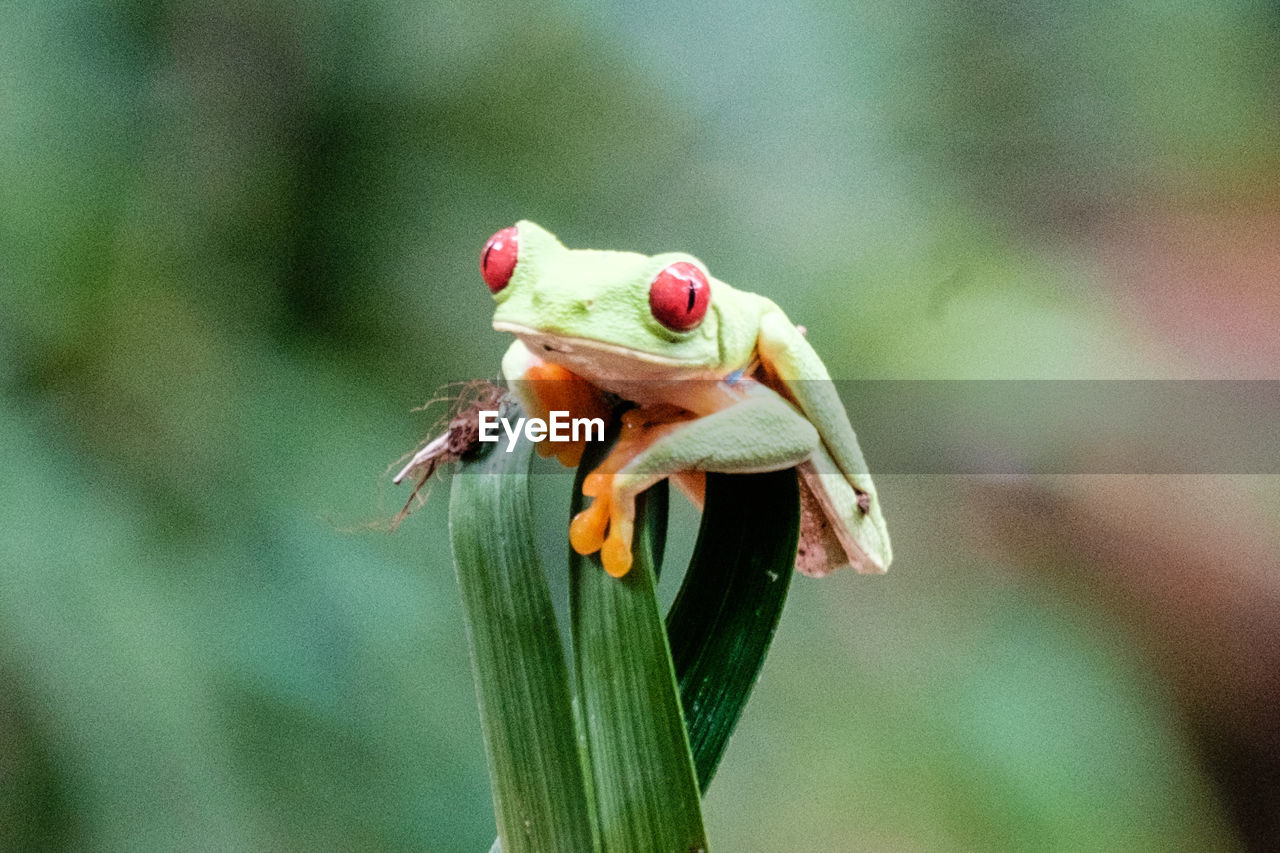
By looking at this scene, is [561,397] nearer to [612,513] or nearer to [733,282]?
[612,513]

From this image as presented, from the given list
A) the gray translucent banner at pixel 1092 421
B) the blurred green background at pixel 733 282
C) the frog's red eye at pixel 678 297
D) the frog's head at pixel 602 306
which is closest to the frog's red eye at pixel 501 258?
the frog's head at pixel 602 306

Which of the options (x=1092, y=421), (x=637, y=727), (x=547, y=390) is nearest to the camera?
(x=637, y=727)

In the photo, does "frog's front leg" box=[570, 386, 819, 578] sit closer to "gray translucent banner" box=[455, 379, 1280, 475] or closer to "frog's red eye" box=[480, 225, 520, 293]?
→ "frog's red eye" box=[480, 225, 520, 293]

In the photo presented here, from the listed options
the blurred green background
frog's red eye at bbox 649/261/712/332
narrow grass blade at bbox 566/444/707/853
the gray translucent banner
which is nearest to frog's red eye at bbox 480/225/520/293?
frog's red eye at bbox 649/261/712/332

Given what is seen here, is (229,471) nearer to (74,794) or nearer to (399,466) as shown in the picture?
(399,466)

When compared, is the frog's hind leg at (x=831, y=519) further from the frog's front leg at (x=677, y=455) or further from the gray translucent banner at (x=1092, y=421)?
the gray translucent banner at (x=1092, y=421)

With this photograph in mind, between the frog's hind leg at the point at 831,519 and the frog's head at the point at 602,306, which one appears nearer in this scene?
the frog's head at the point at 602,306

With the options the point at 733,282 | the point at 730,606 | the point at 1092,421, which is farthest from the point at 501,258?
the point at 1092,421
